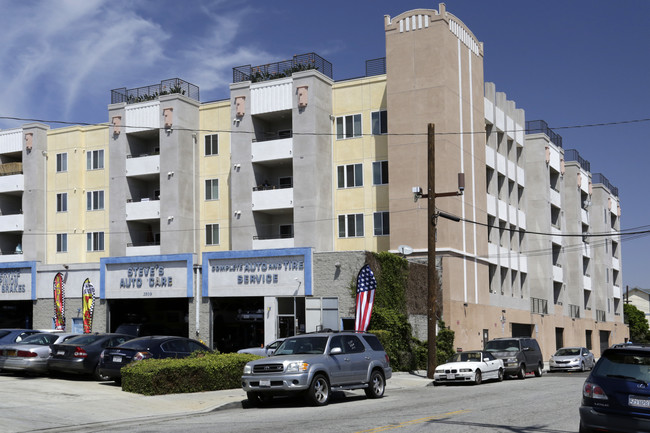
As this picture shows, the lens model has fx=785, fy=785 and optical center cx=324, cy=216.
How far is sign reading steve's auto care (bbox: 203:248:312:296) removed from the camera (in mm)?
38781

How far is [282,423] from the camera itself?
50.1ft

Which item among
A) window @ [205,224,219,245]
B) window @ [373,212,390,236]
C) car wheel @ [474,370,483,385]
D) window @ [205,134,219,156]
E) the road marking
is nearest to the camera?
the road marking

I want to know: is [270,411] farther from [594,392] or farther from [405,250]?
[405,250]

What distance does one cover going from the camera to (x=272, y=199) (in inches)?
1781

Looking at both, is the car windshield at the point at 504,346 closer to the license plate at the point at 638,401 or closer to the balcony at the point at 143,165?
the license plate at the point at 638,401

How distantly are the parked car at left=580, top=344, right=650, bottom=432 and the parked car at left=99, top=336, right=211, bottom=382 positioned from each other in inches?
541

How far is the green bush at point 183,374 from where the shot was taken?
67.5 ft

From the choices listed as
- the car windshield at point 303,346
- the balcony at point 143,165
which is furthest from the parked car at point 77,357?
the balcony at point 143,165

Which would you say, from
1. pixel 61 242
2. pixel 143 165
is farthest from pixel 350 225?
pixel 61 242

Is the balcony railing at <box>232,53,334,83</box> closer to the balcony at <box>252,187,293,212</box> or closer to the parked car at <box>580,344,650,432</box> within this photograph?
the balcony at <box>252,187,293,212</box>

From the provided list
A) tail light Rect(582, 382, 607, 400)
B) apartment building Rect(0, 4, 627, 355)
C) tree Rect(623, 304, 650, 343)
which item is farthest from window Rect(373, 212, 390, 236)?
tree Rect(623, 304, 650, 343)

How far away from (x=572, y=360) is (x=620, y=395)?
103 feet

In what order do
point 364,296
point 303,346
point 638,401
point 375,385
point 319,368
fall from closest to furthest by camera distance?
1. point 638,401
2. point 319,368
3. point 303,346
4. point 375,385
5. point 364,296

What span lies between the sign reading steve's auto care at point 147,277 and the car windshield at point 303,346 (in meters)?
22.6
